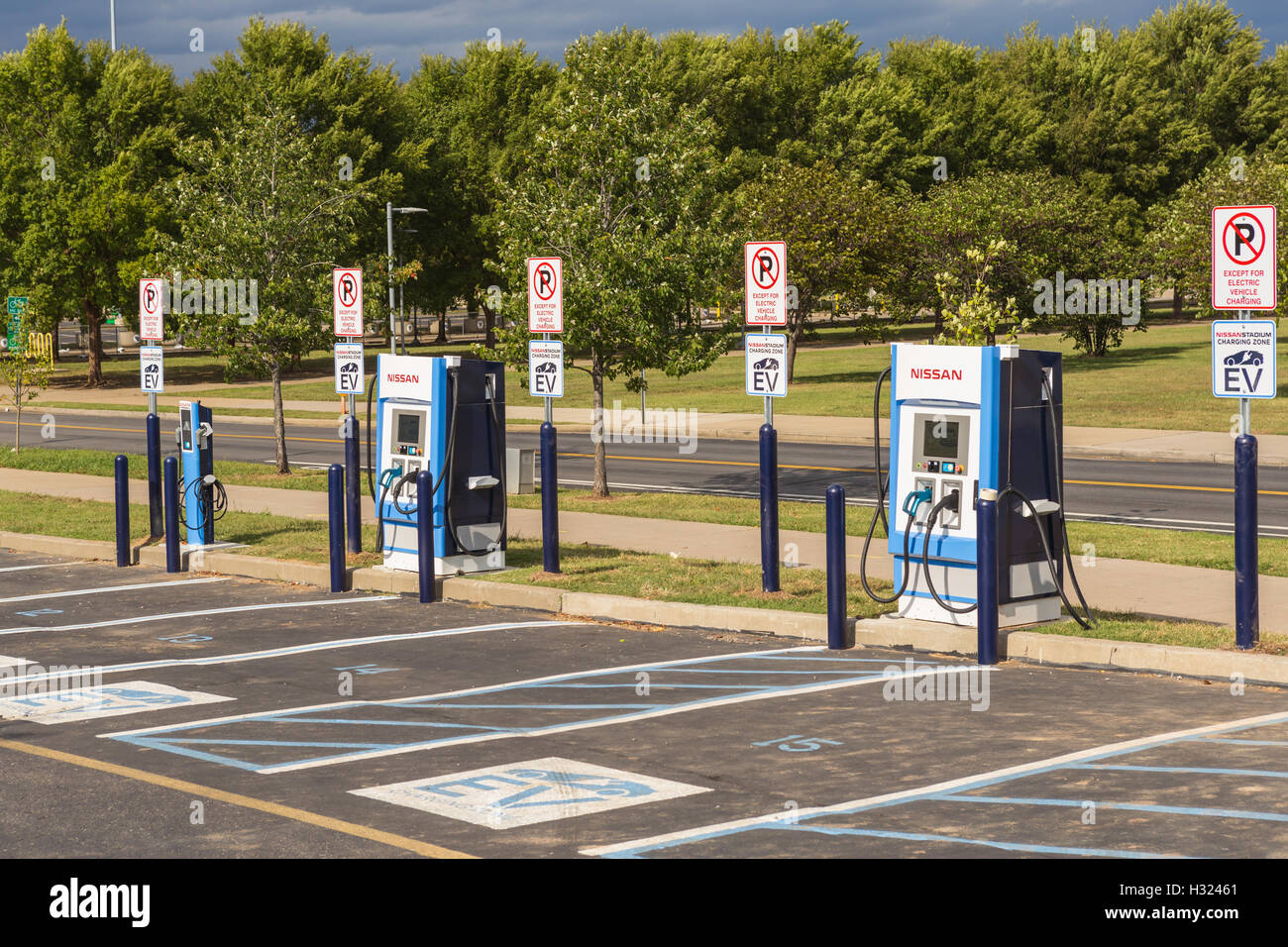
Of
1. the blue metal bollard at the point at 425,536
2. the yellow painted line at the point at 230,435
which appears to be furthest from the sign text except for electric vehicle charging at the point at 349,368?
the yellow painted line at the point at 230,435

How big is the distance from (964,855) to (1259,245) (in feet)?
18.7

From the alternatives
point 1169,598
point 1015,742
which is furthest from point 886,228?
point 1015,742

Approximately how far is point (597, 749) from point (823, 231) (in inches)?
1578

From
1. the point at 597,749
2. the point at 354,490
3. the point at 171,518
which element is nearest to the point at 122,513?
the point at 171,518

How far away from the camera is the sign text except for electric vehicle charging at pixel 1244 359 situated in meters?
10.4

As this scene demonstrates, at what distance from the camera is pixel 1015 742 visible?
8.59 meters

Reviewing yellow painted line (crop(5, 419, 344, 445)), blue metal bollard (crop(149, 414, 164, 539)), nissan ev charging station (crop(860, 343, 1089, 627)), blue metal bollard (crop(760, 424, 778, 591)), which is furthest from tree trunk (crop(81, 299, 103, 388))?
nissan ev charging station (crop(860, 343, 1089, 627))

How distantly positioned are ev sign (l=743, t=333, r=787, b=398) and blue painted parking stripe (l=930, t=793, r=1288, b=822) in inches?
243

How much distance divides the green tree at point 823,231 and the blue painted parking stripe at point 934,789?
3784cm

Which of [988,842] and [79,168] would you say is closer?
[988,842]

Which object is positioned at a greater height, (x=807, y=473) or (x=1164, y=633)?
(x=807, y=473)

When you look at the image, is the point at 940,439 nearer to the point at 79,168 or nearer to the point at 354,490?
the point at 354,490

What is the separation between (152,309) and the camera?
17.3 meters

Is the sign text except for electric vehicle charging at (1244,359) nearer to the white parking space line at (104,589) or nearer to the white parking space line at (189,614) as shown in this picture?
the white parking space line at (189,614)
